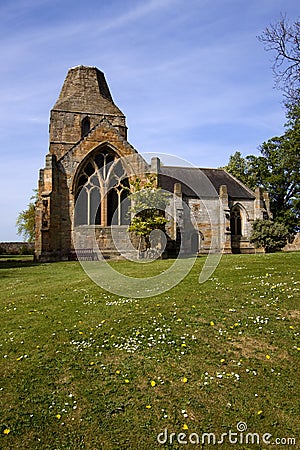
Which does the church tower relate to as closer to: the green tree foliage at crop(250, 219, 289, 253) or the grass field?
the grass field

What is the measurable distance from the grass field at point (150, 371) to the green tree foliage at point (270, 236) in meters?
30.3

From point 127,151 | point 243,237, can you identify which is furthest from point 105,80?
point 243,237

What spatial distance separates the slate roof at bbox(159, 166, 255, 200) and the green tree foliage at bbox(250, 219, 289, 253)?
19.5 ft

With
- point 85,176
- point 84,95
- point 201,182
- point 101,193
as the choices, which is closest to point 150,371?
point 101,193

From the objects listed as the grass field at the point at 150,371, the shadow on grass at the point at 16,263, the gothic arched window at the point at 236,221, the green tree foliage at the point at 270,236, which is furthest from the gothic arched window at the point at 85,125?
the grass field at the point at 150,371

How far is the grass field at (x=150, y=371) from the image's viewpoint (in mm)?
5758

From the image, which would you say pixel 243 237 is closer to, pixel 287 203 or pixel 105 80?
pixel 287 203

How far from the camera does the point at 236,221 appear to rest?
47.2 metres

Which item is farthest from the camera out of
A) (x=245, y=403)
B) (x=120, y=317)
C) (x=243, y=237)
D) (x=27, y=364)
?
(x=243, y=237)

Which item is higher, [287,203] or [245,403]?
[287,203]

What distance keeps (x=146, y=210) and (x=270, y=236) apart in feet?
63.3

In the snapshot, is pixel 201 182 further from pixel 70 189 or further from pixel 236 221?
pixel 70 189

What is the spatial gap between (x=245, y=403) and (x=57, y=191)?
23.5 m

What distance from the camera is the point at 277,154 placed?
189ft
